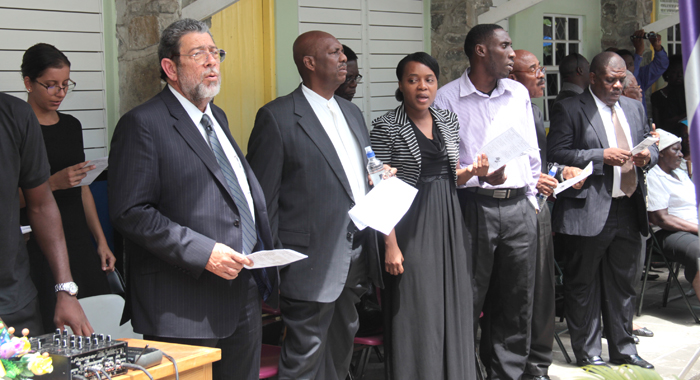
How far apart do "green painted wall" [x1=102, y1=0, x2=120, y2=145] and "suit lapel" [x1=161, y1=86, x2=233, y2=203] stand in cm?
226

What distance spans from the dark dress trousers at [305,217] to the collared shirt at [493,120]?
116 cm

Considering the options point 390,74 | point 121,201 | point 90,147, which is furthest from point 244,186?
point 390,74

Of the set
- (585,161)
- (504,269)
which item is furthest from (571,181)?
(504,269)

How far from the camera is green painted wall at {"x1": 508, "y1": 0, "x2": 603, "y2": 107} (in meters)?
8.58

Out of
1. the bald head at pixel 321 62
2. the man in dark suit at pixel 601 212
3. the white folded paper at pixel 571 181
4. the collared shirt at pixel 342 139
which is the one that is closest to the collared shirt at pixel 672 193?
the man in dark suit at pixel 601 212

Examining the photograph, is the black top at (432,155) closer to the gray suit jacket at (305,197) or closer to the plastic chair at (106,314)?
the gray suit jacket at (305,197)

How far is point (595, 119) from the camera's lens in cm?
525

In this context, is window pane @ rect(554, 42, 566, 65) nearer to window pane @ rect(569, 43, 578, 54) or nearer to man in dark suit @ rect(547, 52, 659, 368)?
window pane @ rect(569, 43, 578, 54)

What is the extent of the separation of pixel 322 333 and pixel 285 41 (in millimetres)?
3189

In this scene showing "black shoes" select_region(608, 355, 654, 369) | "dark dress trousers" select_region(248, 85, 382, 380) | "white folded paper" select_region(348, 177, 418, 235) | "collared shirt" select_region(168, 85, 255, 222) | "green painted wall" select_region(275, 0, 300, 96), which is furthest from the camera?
"green painted wall" select_region(275, 0, 300, 96)

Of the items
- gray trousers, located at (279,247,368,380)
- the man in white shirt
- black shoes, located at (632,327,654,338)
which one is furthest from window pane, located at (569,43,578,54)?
gray trousers, located at (279,247,368,380)

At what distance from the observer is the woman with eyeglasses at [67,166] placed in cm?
402

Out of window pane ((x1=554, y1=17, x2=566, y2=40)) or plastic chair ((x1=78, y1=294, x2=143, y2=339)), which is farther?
window pane ((x1=554, y1=17, x2=566, y2=40))

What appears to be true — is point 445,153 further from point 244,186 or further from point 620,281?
point 620,281
